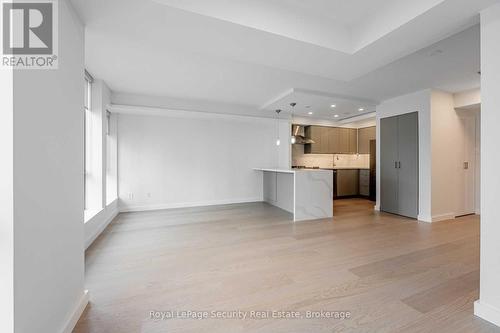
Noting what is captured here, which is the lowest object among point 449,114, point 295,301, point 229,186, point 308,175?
point 295,301

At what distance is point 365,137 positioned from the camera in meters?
6.92

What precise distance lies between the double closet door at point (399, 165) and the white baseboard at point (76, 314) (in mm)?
5308

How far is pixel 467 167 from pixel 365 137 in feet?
9.18

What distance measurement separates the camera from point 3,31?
98 cm

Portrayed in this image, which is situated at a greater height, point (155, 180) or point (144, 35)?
point (144, 35)

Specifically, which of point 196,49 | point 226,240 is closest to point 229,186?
point 226,240

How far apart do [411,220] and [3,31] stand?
5.60m

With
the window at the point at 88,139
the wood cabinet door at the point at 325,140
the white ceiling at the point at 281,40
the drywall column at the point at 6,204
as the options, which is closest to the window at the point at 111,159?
the window at the point at 88,139

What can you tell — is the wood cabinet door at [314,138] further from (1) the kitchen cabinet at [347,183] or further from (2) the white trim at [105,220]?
(2) the white trim at [105,220]

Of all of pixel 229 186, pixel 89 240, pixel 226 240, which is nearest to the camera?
pixel 89 240

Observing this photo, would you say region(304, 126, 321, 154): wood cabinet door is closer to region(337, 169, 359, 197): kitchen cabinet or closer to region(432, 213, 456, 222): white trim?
region(337, 169, 359, 197): kitchen cabinet

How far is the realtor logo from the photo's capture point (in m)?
0.99

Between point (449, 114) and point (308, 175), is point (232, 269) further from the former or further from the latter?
point (449, 114)

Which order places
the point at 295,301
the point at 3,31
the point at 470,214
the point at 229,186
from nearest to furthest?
1. the point at 3,31
2. the point at 295,301
3. the point at 470,214
4. the point at 229,186
